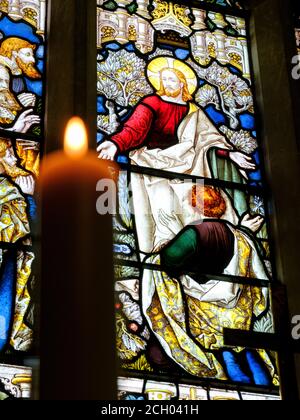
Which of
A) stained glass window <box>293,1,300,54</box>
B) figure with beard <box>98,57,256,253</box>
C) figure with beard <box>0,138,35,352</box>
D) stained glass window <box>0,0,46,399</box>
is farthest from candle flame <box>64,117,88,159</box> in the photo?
stained glass window <box>293,1,300,54</box>

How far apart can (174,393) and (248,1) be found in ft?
10.4

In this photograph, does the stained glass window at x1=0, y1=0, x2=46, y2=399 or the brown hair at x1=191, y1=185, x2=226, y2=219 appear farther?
the brown hair at x1=191, y1=185, x2=226, y2=219

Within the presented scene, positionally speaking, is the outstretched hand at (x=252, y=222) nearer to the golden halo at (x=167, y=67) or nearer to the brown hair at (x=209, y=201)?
the brown hair at (x=209, y=201)

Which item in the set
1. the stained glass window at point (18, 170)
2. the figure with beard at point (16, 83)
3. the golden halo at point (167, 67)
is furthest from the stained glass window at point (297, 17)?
the figure with beard at point (16, 83)

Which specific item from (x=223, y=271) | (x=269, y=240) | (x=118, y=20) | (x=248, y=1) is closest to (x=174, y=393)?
(x=223, y=271)

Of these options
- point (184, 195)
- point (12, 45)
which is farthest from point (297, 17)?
A: point (12, 45)

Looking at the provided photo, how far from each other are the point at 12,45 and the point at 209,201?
4.99 ft

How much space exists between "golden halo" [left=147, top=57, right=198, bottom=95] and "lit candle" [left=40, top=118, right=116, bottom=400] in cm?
467

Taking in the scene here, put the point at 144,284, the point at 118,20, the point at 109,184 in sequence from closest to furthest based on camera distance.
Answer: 1. the point at 109,184
2. the point at 144,284
3. the point at 118,20

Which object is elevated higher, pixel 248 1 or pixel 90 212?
pixel 248 1

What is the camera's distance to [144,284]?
4.93 metres

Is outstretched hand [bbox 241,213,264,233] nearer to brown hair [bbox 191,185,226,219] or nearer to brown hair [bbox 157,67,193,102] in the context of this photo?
brown hair [bbox 191,185,226,219]

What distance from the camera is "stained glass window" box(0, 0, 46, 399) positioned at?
14.5ft

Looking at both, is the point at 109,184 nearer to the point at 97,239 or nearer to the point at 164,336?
the point at 97,239
